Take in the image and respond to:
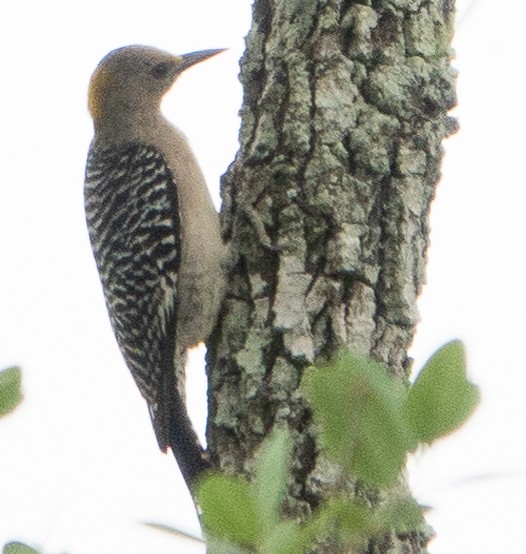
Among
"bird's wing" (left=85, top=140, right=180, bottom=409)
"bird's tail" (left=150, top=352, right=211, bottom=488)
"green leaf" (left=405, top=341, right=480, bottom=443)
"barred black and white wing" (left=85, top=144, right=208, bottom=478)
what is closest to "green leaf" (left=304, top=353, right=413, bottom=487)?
"green leaf" (left=405, top=341, right=480, bottom=443)

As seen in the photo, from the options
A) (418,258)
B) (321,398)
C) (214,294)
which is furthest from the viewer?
(214,294)

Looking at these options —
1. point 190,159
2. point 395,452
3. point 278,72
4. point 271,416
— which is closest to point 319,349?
point 271,416

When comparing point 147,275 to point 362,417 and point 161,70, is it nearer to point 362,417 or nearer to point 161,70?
point 161,70

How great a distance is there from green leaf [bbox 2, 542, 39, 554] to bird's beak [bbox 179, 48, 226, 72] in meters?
4.66

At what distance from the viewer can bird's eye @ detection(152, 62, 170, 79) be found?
5.46 m

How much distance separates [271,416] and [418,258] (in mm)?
725

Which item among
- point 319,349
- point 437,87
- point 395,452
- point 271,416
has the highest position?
point 437,87

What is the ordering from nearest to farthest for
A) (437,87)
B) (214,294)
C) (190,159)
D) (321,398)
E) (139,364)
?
1. (321,398)
2. (437,87)
3. (214,294)
4. (139,364)
5. (190,159)

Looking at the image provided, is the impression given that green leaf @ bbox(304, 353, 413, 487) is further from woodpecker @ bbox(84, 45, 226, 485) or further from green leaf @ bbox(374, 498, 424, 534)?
woodpecker @ bbox(84, 45, 226, 485)

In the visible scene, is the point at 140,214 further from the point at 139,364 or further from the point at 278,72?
the point at 278,72

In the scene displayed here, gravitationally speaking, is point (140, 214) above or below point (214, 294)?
above

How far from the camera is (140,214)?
4.41 meters

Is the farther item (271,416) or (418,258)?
(418,258)

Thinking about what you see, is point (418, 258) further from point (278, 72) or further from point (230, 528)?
point (230, 528)
